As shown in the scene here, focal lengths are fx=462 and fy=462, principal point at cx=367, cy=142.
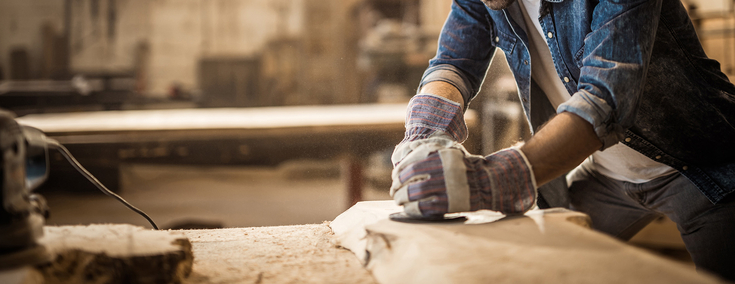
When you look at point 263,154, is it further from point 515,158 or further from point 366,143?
point 515,158

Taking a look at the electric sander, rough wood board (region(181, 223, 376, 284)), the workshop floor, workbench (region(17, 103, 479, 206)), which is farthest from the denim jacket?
the workshop floor

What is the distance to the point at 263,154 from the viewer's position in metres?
2.47

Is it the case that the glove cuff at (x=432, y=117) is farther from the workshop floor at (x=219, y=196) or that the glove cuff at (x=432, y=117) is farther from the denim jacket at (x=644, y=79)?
the workshop floor at (x=219, y=196)

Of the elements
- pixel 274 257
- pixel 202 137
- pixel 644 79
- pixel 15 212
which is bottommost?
pixel 202 137

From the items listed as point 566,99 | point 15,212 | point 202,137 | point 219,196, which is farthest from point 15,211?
point 219,196

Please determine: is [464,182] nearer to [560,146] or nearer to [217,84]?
[560,146]

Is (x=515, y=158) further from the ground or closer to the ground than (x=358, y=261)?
further from the ground

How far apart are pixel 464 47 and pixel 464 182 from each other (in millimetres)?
444

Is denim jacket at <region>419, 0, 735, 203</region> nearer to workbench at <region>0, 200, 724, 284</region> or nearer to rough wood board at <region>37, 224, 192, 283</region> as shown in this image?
workbench at <region>0, 200, 724, 284</region>

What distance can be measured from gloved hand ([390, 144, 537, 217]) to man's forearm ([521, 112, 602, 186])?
24 mm

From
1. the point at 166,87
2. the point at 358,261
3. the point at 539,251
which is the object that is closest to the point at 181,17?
the point at 166,87

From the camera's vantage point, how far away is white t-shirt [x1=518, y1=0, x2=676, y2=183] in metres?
0.94

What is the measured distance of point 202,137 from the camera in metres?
2.38

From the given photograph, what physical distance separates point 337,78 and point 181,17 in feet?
3.38
